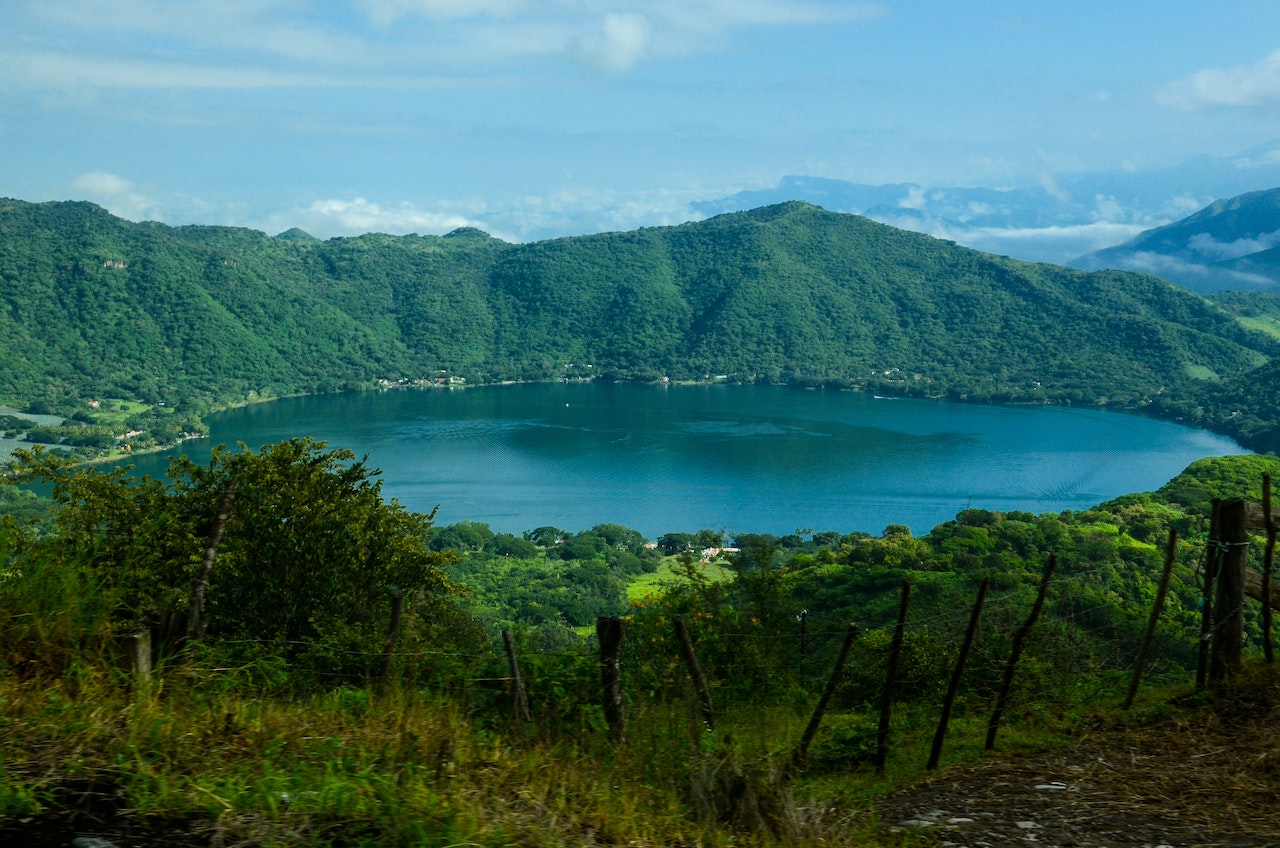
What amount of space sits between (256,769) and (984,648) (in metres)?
4.43

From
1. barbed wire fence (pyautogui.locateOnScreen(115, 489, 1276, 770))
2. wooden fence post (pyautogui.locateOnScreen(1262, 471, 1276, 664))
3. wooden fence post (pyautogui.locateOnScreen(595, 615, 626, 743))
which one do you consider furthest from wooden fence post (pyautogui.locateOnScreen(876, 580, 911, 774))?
wooden fence post (pyautogui.locateOnScreen(1262, 471, 1276, 664))

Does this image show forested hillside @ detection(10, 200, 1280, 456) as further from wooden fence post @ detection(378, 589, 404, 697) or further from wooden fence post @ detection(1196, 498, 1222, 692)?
wooden fence post @ detection(378, 589, 404, 697)

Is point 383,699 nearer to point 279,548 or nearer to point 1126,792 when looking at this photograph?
point 1126,792

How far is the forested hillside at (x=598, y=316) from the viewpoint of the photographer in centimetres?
7850

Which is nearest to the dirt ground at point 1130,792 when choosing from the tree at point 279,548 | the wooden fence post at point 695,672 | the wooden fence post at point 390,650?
the wooden fence post at point 695,672

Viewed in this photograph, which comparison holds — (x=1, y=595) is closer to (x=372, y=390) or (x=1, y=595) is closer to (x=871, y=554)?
(x=871, y=554)

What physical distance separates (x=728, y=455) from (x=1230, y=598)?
5102 centimetres

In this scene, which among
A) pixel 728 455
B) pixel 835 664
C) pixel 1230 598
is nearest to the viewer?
pixel 1230 598

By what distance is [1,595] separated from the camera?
310 centimetres

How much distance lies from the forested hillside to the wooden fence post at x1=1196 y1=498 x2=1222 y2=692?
219 ft

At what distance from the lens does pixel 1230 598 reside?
14.0 ft

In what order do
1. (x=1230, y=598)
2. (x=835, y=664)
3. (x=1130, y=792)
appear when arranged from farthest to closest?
(x=835, y=664) < (x=1230, y=598) < (x=1130, y=792)

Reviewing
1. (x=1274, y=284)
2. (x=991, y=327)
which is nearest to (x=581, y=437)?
(x=991, y=327)

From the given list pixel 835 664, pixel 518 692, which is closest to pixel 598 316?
pixel 835 664
